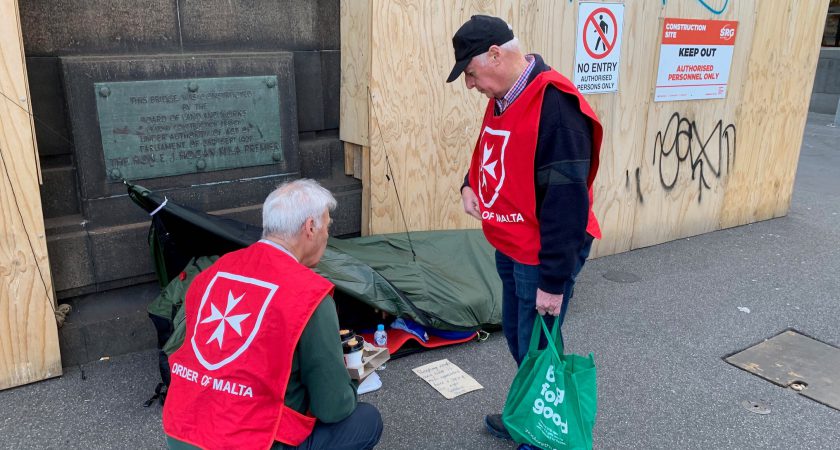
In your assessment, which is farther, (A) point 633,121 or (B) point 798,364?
(A) point 633,121

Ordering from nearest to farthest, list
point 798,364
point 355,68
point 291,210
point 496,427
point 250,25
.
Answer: point 291,210 → point 496,427 → point 798,364 → point 250,25 → point 355,68

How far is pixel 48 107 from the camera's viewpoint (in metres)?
3.42

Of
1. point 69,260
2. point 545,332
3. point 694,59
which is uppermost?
point 694,59

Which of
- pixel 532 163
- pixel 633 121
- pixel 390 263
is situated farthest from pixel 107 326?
pixel 633 121

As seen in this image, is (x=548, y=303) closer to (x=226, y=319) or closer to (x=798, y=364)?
(x=226, y=319)

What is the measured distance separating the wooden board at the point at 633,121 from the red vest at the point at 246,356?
7.78 feet

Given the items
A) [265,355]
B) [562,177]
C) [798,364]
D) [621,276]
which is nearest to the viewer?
[265,355]

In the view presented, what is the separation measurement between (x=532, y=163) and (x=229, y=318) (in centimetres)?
120

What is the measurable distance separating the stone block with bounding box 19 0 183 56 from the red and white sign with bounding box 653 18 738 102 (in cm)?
387

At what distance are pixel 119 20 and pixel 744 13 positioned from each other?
518 cm

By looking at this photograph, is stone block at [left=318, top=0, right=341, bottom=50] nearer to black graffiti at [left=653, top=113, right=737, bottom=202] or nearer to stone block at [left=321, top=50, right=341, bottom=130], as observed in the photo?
stone block at [left=321, top=50, right=341, bottom=130]

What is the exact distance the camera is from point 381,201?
14.3 feet

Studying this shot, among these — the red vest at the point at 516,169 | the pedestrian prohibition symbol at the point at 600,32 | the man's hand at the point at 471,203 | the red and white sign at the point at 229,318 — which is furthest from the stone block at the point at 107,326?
the pedestrian prohibition symbol at the point at 600,32

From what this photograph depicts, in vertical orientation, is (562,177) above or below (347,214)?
above
